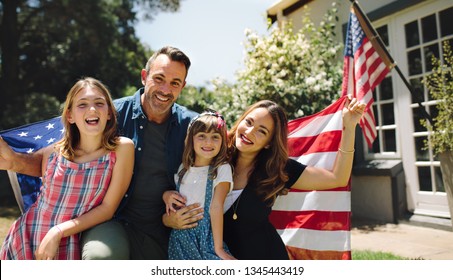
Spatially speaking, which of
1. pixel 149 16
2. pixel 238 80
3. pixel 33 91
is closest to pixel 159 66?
pixel 238 80

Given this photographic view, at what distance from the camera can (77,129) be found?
101 inches

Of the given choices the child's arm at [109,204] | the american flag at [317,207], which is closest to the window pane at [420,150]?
the american flag at [317,207]

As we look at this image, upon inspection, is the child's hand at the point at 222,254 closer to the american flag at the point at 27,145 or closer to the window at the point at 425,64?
the american flag at the point at 27,145

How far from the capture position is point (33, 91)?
35.9ft

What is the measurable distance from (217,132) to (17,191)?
1581mm

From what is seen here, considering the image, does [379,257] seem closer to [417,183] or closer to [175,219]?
[417,183]

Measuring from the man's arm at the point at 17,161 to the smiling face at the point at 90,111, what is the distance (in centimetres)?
43

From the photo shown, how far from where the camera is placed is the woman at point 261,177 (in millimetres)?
2480

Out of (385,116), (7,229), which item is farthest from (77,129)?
(385,116)

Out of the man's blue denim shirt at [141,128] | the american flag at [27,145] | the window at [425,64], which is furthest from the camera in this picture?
the window at [425,64]

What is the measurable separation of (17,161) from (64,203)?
0.46 metres

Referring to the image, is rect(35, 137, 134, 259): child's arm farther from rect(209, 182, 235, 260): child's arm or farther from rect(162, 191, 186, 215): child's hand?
rect(209, 182, 235, 260): child's arm

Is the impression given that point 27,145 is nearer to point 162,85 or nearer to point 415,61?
point 162,85
